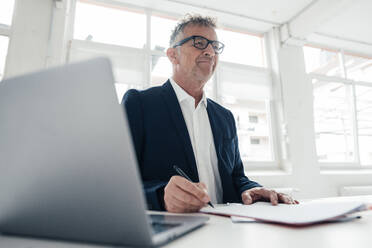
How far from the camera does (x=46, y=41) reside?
2576 mm

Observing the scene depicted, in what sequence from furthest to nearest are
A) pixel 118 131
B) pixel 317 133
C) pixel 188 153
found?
pixel 317 133 < pixel 188 153 < pixel 118 131

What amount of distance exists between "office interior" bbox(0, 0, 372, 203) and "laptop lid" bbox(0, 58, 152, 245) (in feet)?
8.31

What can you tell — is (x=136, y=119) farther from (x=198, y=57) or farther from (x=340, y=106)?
(x=340, y=106)

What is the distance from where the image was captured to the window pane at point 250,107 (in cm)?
362

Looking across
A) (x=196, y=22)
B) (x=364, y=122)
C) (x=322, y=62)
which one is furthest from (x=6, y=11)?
(x=364, y=122)

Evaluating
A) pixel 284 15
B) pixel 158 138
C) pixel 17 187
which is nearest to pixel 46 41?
pixel 158 138

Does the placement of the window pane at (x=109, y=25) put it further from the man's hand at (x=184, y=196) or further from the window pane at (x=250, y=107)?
the man's hand at (x=184, y=196)

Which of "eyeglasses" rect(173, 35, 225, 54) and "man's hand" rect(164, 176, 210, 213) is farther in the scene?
"eyeglasses" rect(173, 35, 225, 54)

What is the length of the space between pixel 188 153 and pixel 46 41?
2322 millimetres

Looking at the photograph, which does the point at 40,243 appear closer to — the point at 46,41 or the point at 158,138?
the point at 158,138

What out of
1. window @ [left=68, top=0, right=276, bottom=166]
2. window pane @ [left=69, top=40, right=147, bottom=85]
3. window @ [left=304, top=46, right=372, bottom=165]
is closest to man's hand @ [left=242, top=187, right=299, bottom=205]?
window @ [left=68, top=0, right=276, bottom=166]

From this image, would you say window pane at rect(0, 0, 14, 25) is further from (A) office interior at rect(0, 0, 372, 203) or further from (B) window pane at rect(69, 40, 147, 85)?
(B) window pane at rect(69, 40, 147, 85)

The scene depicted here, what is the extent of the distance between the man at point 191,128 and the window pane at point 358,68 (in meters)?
4.23

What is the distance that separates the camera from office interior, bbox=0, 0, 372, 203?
105 inches
